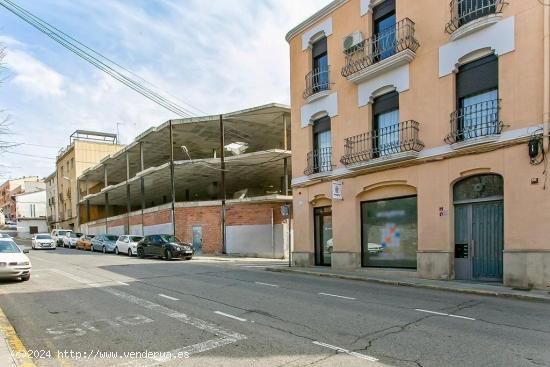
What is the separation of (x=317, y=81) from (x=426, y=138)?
656 centimetres

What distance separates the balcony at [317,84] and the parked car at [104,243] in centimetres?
2042

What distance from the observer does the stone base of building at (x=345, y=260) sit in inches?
639

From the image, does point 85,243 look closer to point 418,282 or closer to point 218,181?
point 218,181

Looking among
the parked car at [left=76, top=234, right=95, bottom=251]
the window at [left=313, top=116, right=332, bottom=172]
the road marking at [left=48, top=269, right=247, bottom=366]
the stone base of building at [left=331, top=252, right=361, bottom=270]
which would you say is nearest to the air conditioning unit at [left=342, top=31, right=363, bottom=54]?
the window at [left=313, top=116, right=332, bottom=172]

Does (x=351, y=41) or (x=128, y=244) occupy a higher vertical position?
(x=351, y=41)

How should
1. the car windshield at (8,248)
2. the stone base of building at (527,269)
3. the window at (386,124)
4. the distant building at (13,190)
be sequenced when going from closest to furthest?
the stone base of building at (527,269) → the car windshield at (8,248) → the window at (386,124) → the distant building at (13,190)

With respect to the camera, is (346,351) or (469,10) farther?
(469,10)

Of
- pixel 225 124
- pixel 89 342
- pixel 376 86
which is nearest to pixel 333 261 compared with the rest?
pixel 376 86

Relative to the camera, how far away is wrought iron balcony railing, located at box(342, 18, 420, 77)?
14.2m

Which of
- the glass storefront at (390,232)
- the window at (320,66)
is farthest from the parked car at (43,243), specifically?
the glass storefront at (390,232)

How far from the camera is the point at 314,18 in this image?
18500 mm

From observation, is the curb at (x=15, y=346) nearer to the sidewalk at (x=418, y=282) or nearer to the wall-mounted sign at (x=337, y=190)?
the sidewalk at (x=418, y=282)

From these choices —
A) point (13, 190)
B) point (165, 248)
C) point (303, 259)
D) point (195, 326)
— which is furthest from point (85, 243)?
point (13, 190)

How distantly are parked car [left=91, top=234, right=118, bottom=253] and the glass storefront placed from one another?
21689mm
